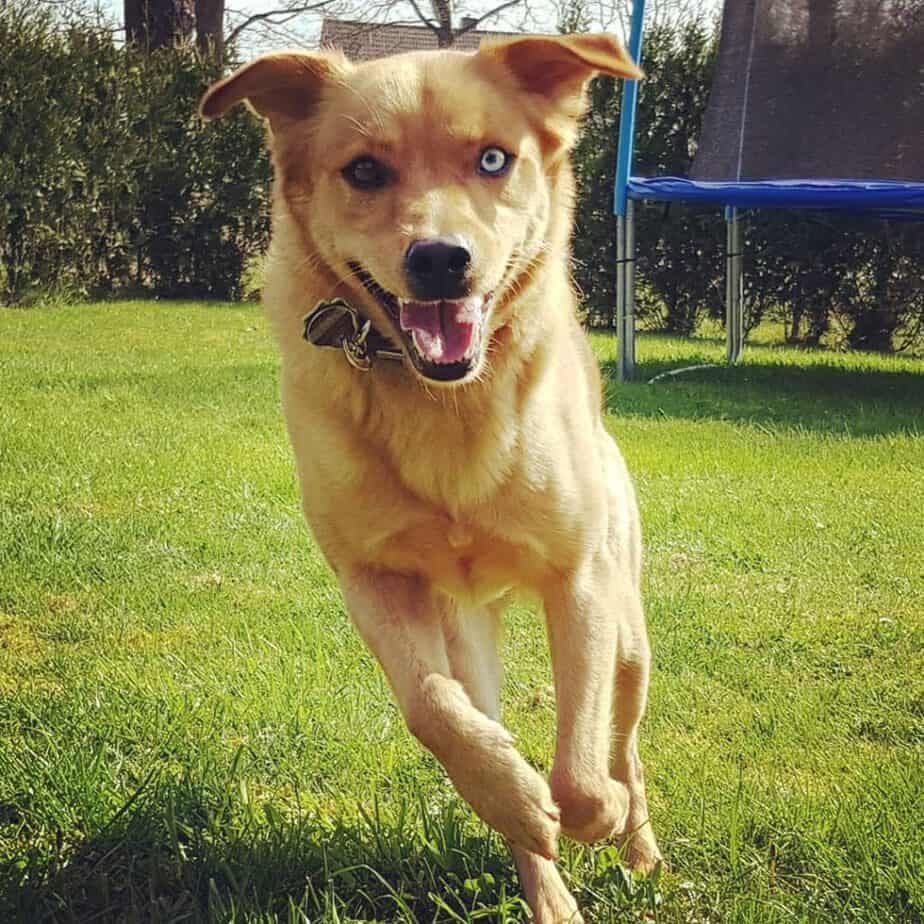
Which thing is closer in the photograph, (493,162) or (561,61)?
(493,162)

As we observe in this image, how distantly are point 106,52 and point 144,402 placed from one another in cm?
801

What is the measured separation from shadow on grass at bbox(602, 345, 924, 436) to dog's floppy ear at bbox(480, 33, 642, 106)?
16.7 ft

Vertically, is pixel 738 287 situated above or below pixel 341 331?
below

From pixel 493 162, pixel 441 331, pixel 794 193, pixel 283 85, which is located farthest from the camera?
pixel 794 193

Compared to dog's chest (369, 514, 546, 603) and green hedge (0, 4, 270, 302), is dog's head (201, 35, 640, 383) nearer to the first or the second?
dog's chest (369, 514, 546, 603)

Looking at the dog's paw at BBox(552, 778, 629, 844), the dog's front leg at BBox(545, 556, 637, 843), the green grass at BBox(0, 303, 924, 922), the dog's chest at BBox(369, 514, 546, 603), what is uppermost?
the dog's chest at BBox(369, 514, 546, 603)

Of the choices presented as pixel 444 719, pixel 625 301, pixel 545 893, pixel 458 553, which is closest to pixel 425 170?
pixel 458 553

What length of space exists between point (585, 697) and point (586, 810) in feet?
0.77

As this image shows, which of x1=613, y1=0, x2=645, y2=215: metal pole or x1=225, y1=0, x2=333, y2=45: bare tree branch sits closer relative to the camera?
x1=613, y1=0, x2=645, y2=215: metal pole

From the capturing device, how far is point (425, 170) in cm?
269

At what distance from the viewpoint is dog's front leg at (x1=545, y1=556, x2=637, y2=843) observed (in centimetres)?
253

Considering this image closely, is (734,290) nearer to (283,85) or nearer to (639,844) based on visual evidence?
(283,85)

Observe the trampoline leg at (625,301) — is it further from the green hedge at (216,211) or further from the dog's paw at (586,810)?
the dog's paw at (586,810)

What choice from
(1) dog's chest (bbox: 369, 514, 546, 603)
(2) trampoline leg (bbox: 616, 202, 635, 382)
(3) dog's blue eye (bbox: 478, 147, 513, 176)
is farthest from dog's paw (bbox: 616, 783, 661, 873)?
(2) trampoline leg (bbox: 616, 202, 635, 382)
